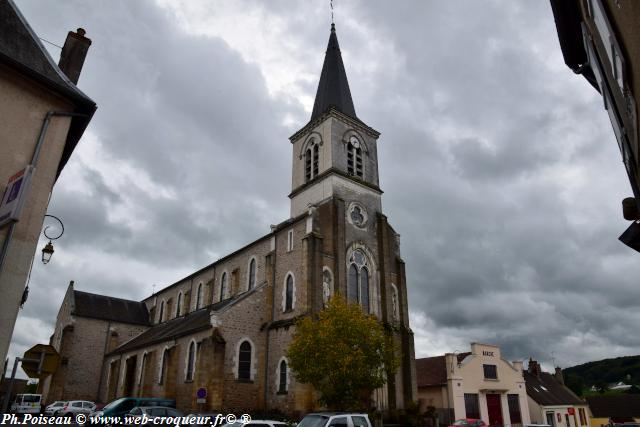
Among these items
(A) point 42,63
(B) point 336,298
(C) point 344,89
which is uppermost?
(C) point 344,89

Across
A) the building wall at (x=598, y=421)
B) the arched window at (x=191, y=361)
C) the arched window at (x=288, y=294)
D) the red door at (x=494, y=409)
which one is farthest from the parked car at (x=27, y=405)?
the building wall at (x=598, y=421)

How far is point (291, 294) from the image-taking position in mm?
28562

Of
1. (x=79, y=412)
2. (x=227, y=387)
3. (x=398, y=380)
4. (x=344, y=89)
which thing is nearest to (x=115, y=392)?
(x=79, y=412)

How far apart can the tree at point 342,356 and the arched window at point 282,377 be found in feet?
15.2

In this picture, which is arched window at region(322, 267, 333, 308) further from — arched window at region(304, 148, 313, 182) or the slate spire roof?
the slate spire roof

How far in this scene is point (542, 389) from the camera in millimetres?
43312

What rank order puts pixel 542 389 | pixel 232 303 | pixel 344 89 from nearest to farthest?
1. pixel 232 303
2. pixel 344 89
3. pixel 542 389

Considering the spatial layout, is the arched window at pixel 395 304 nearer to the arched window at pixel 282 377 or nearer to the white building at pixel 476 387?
the white building at pixel 476 387

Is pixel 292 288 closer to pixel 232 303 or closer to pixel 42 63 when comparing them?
pixel 232 303

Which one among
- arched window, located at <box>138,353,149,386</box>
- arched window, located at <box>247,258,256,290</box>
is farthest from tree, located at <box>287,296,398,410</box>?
arched window, located at <box>138,353,149,386</box>

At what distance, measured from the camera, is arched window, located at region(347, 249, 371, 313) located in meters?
29.4

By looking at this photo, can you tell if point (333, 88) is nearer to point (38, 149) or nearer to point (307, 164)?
point (307, 164)

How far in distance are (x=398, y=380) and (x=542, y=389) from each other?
2274 cm

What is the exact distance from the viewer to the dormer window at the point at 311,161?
33938 millimetres
